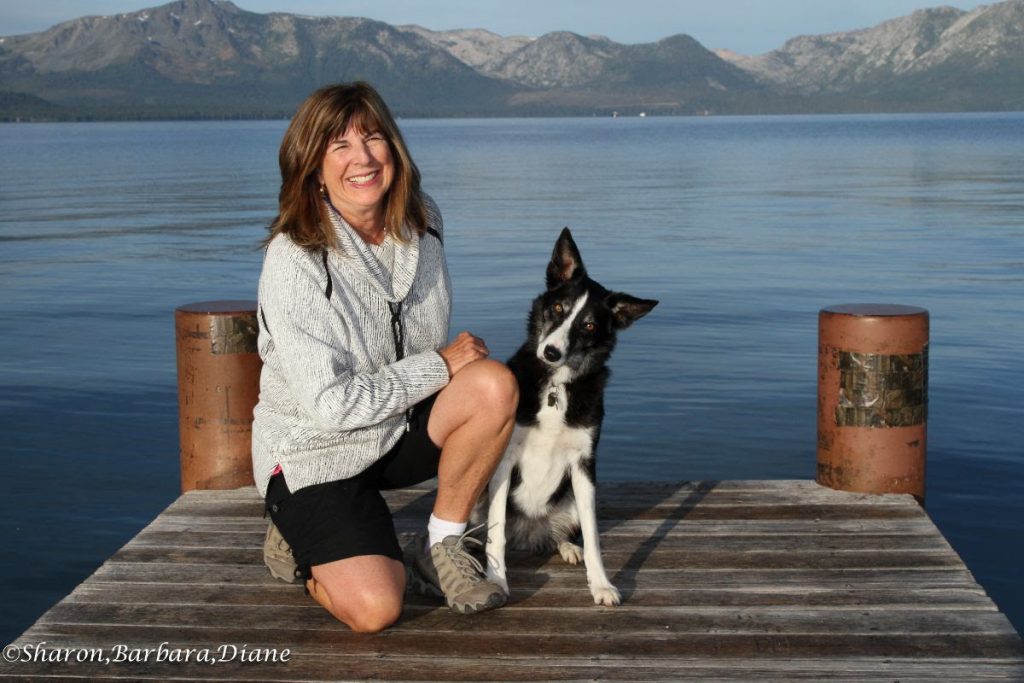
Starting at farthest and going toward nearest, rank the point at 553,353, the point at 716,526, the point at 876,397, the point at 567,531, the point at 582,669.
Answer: the point at 876,397
the point at 716,526
the point at 567,531
the point at 553,353
the point at 582,669

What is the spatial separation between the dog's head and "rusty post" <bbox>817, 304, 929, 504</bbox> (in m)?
1.30

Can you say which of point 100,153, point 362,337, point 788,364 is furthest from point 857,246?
point 100,153

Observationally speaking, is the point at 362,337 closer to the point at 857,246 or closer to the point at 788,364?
the point at 788,364

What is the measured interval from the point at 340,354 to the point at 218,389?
5.41 ft

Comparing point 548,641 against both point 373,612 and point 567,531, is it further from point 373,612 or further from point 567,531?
point 567,531

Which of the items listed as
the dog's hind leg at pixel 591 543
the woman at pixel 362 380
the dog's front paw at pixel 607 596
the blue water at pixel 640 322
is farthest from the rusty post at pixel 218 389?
the blue water at pixel 640 322

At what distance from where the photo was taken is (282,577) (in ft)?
14.2

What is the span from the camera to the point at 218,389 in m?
5.48

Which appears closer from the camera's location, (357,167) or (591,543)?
(357,167)

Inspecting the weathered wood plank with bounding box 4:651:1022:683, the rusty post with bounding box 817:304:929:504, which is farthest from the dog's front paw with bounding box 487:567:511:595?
the rusty post with bounding box 817:304:929:504

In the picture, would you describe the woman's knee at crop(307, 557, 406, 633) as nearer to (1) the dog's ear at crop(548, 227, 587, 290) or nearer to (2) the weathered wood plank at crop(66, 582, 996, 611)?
(2) the weathered wood plank at crop(66, 582, 996, 611)

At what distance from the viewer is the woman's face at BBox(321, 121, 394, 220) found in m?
4.14

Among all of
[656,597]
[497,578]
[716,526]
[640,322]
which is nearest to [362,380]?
[497,578]

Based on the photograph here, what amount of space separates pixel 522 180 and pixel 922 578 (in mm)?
33532
